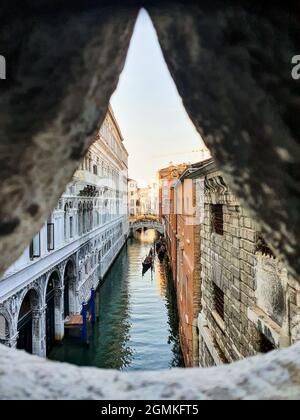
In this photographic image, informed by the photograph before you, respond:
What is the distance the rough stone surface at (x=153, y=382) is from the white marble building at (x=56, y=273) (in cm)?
592

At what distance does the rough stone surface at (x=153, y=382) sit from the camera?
3.52 feet

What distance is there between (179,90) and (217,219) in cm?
667

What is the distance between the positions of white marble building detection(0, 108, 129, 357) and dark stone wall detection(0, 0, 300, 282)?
6.28 metres

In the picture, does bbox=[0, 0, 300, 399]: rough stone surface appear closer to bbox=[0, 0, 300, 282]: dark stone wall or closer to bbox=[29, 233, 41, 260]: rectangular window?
bbox=[0, 0, 300, 282]: dark stone wall

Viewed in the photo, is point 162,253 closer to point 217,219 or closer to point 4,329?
point 4,329

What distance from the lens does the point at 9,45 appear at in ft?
2.66

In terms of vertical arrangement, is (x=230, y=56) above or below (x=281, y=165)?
above

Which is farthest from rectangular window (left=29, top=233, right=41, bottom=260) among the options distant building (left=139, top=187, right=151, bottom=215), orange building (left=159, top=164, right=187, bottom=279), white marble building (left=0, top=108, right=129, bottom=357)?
distant building (left=139, top=187, right=151, bottom=215)

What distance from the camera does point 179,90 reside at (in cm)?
92

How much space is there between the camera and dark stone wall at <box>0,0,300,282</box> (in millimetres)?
803

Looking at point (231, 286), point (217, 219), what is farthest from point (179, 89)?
point (217, 219)

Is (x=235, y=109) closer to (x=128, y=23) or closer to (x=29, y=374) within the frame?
(x=128, y=23)
